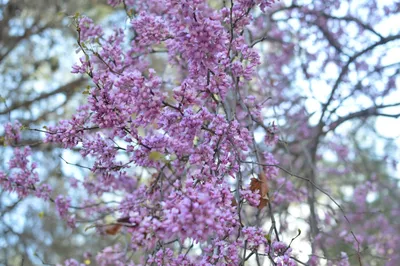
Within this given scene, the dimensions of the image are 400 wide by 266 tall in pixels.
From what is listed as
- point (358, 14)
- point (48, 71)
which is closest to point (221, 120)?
point (358, 14)

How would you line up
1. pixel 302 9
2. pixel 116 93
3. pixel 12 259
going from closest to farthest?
pixel 116 93 → pixel 302 9 → pixel 12 259

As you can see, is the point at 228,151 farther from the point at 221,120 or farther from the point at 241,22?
the point at 241,22

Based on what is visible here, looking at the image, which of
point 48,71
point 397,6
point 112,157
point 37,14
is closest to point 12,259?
point 48,71

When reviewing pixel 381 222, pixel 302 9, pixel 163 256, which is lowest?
pixel 163 256

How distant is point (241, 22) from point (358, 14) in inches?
152

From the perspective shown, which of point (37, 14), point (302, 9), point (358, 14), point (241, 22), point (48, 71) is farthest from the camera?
point (48, 71)

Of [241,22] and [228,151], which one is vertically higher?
[241,22]

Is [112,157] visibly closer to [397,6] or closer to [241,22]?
[241,22]

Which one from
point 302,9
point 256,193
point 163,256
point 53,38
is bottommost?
point 163,256

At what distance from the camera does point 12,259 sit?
7.29 m

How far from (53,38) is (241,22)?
4901 mm

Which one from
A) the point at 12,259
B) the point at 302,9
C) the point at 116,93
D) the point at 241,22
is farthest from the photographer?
the point at 12,259

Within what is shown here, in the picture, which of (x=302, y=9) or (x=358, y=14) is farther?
(x=358, y=14)

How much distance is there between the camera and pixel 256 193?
236cm
